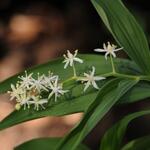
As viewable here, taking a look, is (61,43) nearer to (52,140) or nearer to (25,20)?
(25,20)

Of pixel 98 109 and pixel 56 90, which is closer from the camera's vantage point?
pixel 98 109

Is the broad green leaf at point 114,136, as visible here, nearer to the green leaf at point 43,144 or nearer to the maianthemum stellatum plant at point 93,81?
the maianthemum stellatum plant at point 93,81

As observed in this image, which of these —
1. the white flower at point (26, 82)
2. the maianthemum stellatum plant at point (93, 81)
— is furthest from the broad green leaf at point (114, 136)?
the white flower at point (26, 82)

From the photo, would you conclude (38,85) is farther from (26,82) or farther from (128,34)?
(128,34)

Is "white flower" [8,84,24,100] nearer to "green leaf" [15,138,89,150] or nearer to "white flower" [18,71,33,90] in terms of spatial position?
"white flower" [18,71,33,90]

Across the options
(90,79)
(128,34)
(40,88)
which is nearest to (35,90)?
(40,88)

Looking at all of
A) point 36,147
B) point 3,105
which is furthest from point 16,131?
point 36,147

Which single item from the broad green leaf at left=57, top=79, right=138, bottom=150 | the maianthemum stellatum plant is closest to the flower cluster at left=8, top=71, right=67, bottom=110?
the maianthemum stellatum plant
